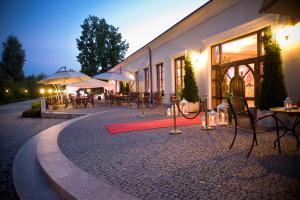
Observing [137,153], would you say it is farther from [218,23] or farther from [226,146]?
[218,23]

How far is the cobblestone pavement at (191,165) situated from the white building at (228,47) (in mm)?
2449

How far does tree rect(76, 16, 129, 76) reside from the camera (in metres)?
37.5

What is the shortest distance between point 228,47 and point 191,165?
6.32 metres

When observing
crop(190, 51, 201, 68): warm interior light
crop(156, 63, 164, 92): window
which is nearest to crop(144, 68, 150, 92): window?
crop(156, 63, 164, 92): window

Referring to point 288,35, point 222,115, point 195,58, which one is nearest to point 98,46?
point 195,58

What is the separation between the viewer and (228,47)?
321 inches

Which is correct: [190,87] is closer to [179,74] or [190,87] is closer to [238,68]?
[238,68]

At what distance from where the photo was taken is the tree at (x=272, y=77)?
528cm

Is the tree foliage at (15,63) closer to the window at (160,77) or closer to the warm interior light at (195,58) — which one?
the window at (160,77)

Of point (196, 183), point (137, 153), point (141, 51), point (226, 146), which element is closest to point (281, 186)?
point (196, 183)

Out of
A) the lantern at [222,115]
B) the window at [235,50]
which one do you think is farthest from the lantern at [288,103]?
the window at [235,50]

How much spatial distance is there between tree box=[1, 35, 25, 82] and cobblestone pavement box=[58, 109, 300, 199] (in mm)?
47860

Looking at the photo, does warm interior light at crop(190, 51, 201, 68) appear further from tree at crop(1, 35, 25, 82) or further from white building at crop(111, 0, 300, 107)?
tree at crop(1, 35, 25, 82)

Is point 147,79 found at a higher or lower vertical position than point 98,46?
lower
